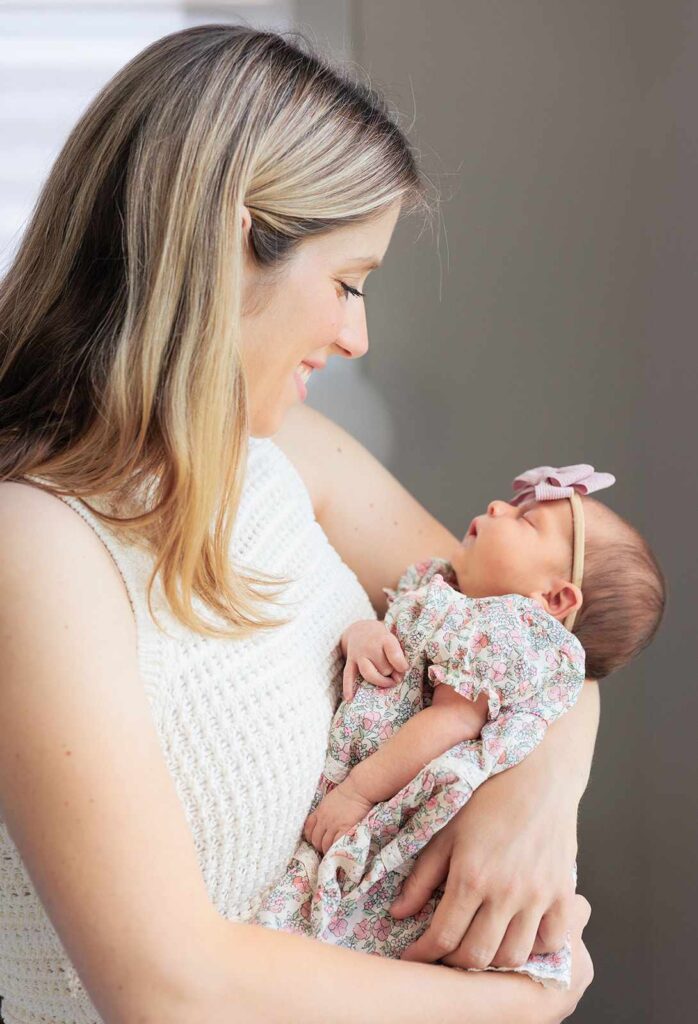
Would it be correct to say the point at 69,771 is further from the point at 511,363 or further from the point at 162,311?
the point at 511,363

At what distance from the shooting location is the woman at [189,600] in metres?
0.94

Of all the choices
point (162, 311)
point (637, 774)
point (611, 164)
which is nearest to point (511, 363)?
point (611, 164)

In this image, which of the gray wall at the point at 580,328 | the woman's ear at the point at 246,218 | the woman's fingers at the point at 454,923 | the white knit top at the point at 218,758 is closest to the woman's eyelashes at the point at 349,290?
the woman's ear at the point at 246,218

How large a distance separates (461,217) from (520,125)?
0.21 metres

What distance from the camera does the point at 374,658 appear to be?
4.31 feet

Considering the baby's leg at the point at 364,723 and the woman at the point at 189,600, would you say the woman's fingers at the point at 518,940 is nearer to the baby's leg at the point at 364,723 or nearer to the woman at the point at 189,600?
the woman at the point at 189,600

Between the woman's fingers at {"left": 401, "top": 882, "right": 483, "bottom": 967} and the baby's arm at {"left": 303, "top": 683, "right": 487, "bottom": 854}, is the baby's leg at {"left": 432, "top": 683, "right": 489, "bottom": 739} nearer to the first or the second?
the baby's arm at {"left": 303, "top": 683, "right": 487, "bottom": 854}

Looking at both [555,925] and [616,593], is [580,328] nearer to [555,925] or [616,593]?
[616,593]

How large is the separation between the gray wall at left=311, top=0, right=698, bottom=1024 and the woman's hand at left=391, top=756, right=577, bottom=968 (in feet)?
2.75

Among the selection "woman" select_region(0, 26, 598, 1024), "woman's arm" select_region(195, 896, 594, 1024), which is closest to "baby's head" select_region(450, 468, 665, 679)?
"woman" select_region(0, 26, 598, 1024)

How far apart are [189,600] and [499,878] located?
465mm

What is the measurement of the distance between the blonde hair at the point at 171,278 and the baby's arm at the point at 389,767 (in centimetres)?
21

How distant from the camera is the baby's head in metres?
1.40

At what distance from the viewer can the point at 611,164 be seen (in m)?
2.12
